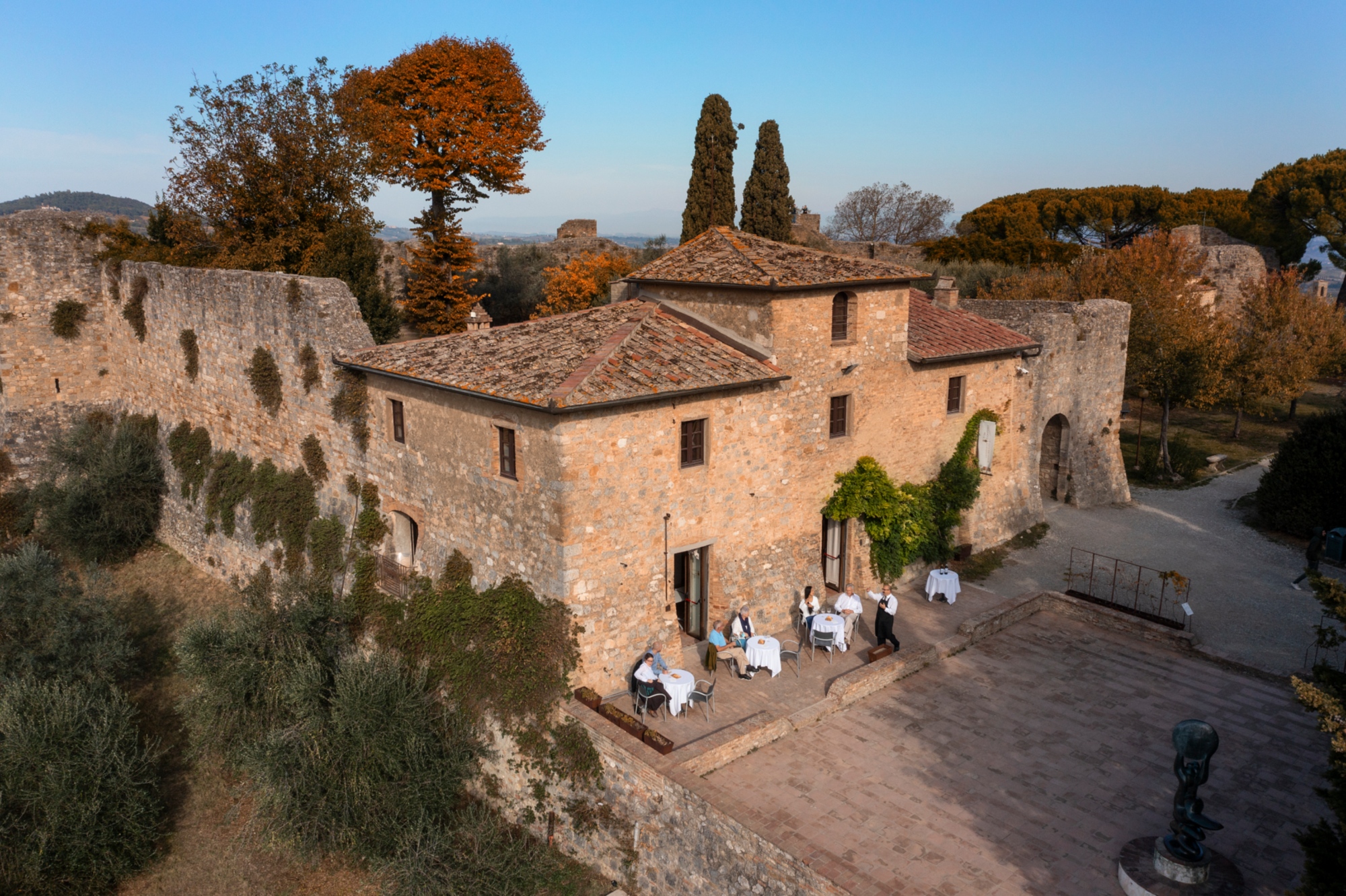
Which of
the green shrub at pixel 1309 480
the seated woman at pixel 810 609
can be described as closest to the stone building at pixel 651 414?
the seated woman at pixel 810 609

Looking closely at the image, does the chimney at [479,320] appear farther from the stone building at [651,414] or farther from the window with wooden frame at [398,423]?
the window with wooden frame at [398,423]

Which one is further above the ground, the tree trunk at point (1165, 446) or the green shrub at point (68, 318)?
the green shrub at point (68, 318)

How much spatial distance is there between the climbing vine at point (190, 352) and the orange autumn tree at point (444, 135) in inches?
199

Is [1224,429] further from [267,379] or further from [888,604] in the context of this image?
[267,379]

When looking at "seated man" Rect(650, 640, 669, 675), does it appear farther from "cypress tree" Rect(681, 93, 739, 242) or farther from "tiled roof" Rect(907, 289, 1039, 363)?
"cypress tree" Rect(681, 93, 739, 242)

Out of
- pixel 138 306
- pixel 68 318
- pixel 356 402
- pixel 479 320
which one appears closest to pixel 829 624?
pixel 479 320

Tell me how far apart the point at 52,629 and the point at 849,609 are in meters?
14.6

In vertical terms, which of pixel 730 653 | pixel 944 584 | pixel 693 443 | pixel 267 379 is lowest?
pixel 730 653

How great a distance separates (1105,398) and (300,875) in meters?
21.0

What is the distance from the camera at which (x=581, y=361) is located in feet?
42.7

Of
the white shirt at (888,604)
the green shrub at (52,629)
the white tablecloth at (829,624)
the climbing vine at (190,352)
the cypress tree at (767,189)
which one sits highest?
the cypress tree at (767,189)

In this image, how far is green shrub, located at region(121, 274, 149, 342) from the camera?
22812 mm

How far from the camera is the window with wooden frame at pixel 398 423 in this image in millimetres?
15586

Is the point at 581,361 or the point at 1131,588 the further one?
the point at 1131,588
